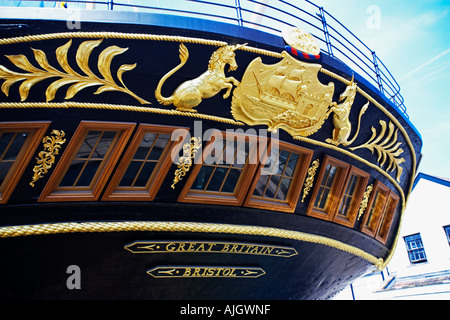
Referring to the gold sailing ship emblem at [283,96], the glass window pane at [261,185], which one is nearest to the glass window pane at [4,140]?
the gold sailing ship emblem at [283,96]

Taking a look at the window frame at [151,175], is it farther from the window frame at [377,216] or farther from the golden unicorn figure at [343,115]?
the window frame at [377,216]

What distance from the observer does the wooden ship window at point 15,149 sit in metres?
3.21

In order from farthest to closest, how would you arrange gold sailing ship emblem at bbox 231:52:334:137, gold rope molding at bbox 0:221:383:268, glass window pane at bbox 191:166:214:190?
1. glass window pane at bbox 191:166:214:190
2. gold sailing ship emblem at bbox 231:52:334:137
3. gold rope molding at bbox 0:221:383:268

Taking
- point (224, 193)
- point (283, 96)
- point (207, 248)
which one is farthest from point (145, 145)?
point (283, 96)

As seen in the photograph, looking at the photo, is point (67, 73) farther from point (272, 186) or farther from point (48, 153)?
point (272, 186)

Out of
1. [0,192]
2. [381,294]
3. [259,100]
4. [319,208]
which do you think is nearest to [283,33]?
[259,100]

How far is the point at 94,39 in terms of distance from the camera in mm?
3162

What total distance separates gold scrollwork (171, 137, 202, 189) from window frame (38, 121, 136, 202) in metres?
0.63

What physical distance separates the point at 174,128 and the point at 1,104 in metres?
1.62

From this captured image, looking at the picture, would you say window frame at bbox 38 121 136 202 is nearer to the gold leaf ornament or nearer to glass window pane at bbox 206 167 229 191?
the gold leaf ornament

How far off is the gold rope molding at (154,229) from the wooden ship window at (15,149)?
1.17 feet

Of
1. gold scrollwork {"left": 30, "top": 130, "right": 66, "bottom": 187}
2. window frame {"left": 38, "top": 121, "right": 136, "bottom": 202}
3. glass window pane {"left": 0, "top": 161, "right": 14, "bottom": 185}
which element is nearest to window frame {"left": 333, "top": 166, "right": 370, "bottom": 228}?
window frame {"left": 38, "top": 121, "right": 136, "bottom": 202}

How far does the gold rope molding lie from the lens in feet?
10.8

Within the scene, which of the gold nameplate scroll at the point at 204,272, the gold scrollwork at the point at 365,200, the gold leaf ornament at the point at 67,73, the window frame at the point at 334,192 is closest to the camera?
the gold leaf ornament at the point at 67,73
